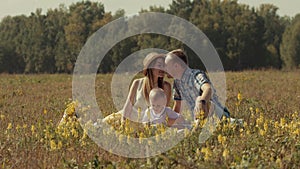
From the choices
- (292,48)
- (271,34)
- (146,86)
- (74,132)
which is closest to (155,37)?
(292,48)

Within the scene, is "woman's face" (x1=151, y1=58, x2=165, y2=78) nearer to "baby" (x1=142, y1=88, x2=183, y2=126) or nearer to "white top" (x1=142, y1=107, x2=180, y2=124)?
"baby" (x1=142, y1=88, x2=183, y2=126)

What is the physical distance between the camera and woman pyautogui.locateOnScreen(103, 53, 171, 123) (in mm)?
8227

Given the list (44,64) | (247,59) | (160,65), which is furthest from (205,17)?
(160,65)

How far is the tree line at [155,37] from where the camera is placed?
59.1 meters

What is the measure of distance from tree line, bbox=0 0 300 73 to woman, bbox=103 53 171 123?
45068mm

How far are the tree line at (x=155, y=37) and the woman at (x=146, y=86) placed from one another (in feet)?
148

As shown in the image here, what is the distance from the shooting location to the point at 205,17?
196ft

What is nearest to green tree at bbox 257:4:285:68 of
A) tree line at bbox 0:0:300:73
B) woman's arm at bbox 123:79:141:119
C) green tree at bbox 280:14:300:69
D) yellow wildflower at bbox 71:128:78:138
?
tree line at bbox 0:0:300:73

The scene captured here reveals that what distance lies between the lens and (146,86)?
8.52 m

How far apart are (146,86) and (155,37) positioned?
Answer: 53476 mm

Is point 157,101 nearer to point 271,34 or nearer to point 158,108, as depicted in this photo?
point 158,108

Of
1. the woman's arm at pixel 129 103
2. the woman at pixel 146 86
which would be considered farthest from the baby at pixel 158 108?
the woman's arm at pixel 129 103

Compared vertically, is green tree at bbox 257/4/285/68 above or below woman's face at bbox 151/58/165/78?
above

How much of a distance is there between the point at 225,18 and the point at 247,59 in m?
5.35
